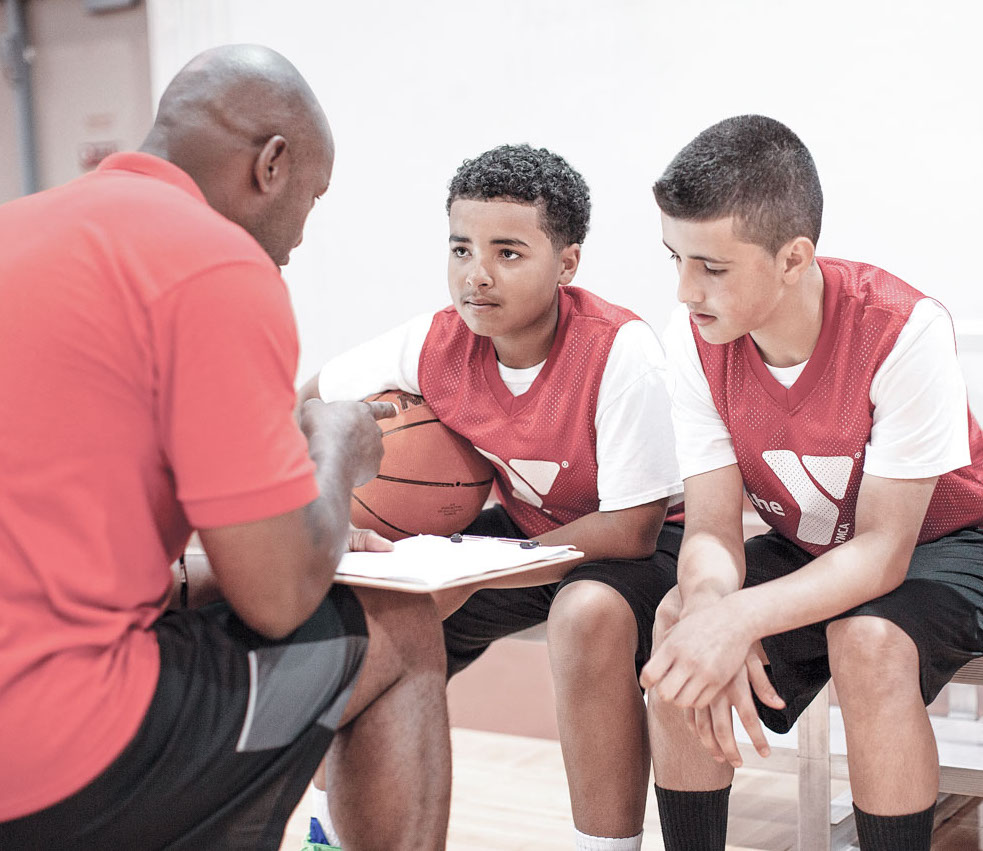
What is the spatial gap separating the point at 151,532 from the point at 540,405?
1.00 meters

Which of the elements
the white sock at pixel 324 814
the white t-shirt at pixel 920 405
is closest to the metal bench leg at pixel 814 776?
the white t-shirt at pixel 920 405

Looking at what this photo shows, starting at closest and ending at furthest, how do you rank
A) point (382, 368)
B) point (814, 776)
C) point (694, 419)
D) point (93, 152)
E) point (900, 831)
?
point (900, 831) < point (694, 419) < point (814, 776) < point (382, 368) < point (93, 152)

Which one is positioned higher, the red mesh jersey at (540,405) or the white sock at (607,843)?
the red mesh jersey at (540,405)

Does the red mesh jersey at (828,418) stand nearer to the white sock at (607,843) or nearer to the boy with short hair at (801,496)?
the boy with short hair at (801,496)

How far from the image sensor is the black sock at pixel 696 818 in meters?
1.51

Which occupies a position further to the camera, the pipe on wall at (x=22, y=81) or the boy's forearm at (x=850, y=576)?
the pipe on wall at (x=22, y=81)

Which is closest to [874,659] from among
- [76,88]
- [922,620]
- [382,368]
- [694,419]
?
[922,620]

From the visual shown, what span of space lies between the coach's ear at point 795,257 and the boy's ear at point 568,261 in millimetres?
501

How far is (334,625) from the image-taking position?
1141 millimetres

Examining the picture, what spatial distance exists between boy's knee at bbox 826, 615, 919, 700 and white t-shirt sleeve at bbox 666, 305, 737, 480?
37 cm

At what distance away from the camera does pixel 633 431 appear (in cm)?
183

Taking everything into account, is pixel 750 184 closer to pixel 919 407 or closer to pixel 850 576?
pixel 919 407

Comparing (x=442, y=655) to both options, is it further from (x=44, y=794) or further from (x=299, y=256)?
(x=299, y=256)

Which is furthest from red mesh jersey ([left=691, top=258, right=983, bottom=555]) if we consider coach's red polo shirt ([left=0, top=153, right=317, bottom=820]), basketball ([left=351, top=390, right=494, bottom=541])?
coach's red polo shirt ([left=0, top=153, right=317, bottom=820])
